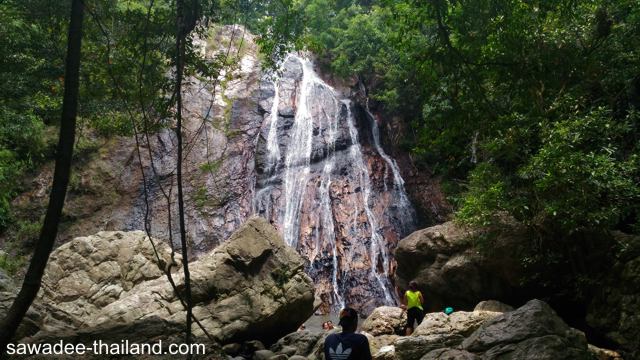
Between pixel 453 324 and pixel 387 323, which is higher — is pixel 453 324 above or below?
below

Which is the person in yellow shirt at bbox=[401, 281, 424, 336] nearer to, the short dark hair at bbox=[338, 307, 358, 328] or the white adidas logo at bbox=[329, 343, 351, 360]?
the short dark hair at bbox=[338, 307, 358, 328]

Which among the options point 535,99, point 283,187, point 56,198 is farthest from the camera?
point 283,187

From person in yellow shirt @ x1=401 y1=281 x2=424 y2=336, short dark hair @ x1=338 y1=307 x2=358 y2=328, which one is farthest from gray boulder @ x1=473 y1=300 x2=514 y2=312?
short dark hair @ x1=338 y1=307 x2=358 y2=328

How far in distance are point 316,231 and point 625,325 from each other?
1239 centimetres

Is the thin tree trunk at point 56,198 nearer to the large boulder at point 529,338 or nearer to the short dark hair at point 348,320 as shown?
the short dark hair at point 348,320

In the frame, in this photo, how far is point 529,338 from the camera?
5.79 m

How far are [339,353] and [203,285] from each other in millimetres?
7330

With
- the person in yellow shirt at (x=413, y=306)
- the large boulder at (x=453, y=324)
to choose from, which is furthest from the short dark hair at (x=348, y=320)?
the person in yellow shirt at (x=413, y=306)

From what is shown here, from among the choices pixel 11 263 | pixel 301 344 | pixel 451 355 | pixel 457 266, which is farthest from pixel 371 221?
pixel 451 355

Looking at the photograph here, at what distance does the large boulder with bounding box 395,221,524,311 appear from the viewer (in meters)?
11.4

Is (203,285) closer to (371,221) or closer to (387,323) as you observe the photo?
(387,323)

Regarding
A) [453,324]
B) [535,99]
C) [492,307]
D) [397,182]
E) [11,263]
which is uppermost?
[397,182]

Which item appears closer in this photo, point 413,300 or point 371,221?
point 413,300

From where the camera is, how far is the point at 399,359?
25.7ft
